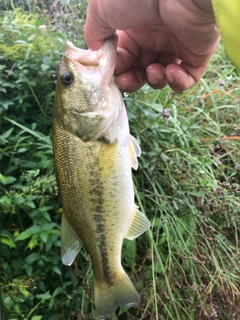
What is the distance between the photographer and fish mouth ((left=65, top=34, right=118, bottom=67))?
109cm

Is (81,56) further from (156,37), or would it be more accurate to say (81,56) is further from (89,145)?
(156,37)

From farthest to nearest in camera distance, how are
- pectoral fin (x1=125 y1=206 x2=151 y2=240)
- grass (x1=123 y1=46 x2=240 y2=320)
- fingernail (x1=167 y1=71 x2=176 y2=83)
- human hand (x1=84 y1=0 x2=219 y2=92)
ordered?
1. grass (x1=123 y1=46 x2=240 y2=320)
2. fingernail (x1=167 y1=71 x2=176 y2=83)
3. pectoral fin (x1=125 y1=206 x2=151 y2=240)
4. human hand (x1=84 y1=0 x2=219 y2=92)

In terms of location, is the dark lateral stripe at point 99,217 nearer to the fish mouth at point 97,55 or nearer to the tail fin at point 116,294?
the tail fin at point 116,294

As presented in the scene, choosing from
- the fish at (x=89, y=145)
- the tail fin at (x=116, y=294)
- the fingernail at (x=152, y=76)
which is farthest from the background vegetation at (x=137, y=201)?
the fish at (x=89, y=145)

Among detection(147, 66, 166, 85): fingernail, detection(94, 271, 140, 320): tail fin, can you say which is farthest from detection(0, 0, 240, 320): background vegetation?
detection(147, 66, 166, 85): fingernail

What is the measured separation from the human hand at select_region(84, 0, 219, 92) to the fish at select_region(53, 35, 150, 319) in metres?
0.07

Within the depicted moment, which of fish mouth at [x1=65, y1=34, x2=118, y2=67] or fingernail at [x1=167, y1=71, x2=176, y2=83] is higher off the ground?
fish mouth at [x1=65, y1=34, x2=118, y2=67]

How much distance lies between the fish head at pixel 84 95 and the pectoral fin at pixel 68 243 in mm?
272

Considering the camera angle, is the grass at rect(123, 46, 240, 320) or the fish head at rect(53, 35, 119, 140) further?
the grass at rect(123, 46, 240, 320)

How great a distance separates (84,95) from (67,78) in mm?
66

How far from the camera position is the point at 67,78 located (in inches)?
44.0

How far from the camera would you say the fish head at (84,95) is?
43.6 inches

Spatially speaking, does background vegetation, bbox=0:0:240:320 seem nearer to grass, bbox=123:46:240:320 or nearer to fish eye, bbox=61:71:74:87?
grass, bbox=123:46:240:320

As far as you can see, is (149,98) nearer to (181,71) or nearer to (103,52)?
(181,71)
